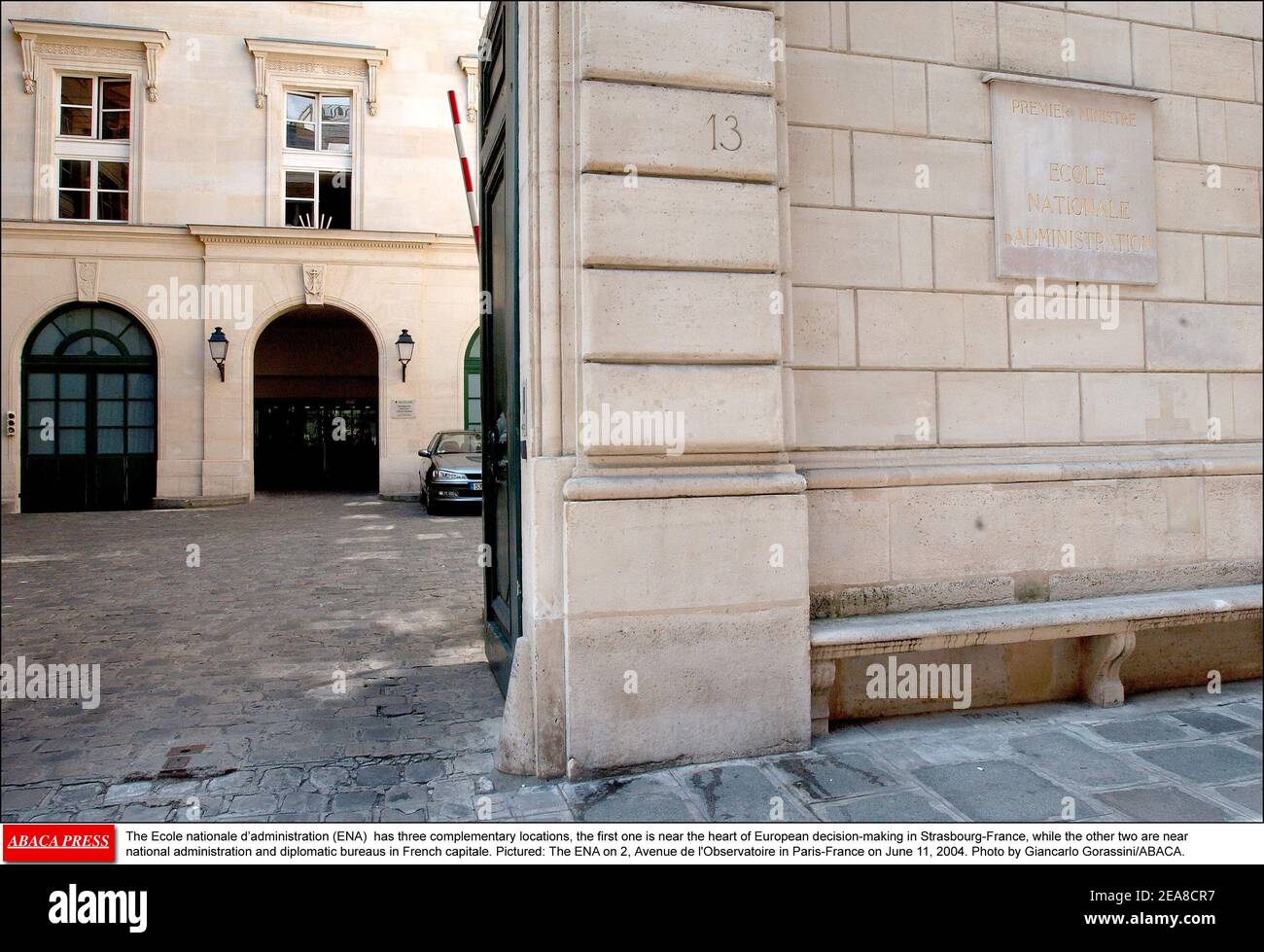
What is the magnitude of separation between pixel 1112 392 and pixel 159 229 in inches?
740

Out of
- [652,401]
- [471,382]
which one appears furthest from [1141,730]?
[471,382]

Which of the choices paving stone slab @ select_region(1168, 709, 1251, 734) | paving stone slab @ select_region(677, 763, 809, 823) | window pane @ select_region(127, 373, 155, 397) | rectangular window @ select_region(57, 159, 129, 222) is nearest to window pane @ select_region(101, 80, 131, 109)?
rectangular window @ select_region(57, 159, 129, 222)

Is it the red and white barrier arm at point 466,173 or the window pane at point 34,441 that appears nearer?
the red and white barrier arm at point 466,173

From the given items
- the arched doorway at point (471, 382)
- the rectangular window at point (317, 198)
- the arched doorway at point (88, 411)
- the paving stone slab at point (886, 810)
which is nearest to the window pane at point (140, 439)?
the arched doorway at point (88, 411)

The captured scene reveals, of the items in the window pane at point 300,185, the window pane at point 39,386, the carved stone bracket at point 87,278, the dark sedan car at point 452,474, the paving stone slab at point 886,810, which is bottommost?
the paving stone slab at point 886,810

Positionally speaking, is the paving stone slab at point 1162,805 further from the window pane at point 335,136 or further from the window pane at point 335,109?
the window pane at point 335,109

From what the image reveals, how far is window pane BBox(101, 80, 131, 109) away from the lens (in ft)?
58.6

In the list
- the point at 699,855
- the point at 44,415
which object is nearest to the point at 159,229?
the point at 44,415

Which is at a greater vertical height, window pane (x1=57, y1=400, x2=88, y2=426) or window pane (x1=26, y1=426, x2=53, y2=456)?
window pane (x1=57, y1=400, x2=88, y2=426)

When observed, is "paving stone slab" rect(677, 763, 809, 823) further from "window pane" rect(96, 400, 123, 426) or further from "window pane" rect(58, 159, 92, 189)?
"window pane" rect(58, 159, 92, 189)

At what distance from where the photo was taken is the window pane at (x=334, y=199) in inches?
730

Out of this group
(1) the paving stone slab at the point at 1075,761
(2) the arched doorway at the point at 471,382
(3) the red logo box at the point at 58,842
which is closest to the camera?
(3) the red logo box at the point at 58,842

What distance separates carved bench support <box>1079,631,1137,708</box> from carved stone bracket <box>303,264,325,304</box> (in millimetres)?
17570

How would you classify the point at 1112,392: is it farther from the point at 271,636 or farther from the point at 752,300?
the point at 271,636
